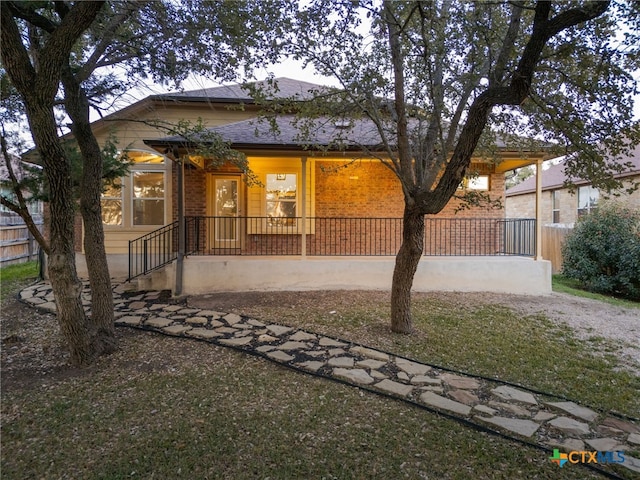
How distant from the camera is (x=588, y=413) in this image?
3420 millimetres

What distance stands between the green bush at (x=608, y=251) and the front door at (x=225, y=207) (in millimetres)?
10562

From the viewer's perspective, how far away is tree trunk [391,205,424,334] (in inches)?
207

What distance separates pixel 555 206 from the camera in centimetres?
1739

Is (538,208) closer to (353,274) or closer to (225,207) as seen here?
(353,274)

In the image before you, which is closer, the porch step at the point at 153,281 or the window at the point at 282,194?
the porch step at the point at 153,281

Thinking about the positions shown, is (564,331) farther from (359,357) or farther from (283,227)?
(283,227)

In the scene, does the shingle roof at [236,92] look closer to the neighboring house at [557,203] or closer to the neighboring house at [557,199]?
the neighboring house at [557,203]

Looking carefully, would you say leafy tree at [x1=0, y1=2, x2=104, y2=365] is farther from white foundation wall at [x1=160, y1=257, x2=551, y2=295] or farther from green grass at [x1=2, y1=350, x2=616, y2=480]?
white foundation wall at [x1=160, y1=257, x2=551, y2=295]

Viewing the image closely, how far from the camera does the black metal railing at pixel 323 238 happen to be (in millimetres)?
9844

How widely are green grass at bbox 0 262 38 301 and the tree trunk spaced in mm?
8139

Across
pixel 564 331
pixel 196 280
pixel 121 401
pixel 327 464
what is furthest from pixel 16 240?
pixel 564 331

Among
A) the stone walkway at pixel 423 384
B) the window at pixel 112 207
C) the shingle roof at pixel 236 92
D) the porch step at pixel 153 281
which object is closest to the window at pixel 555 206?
the shingle roof at pixel 236 92

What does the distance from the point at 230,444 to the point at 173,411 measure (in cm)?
79

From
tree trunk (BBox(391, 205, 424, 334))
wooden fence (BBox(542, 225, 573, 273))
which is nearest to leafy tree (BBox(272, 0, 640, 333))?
tree trunk (BBox(391, 205, 424, 334))
